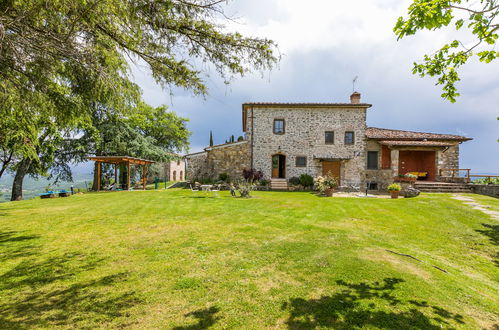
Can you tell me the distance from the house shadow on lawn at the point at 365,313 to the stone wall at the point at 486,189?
47.5 feet

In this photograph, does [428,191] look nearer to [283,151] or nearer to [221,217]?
[283,151]

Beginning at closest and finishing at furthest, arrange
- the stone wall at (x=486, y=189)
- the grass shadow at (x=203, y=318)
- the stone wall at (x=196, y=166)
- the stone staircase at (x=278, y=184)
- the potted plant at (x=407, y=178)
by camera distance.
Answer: the grass shadow at (x=203, y=318), the stone wall at (x=486, y=189), the potted plant at (x=407, y=178), the stone staircase at (x=278, y=184), the stone wall at (x=196, y=166)

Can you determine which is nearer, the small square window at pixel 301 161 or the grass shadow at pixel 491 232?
the grass shadow at pixel 491 232

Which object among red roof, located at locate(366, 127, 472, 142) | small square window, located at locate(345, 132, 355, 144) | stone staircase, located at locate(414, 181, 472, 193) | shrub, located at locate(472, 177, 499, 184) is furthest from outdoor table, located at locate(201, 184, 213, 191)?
shrub, located at locate(472, 177, 499, 184)

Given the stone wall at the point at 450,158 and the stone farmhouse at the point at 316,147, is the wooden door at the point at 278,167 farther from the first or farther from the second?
the stone wall at the point at 450,158

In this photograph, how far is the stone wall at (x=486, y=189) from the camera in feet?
40.3

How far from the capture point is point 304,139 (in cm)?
1919

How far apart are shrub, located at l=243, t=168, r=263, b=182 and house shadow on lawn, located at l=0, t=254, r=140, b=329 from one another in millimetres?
14484

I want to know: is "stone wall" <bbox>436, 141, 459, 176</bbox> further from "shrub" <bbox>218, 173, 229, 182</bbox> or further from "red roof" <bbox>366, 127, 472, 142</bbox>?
"shrub" <bbox>218, 173, 229, 182</bbox>

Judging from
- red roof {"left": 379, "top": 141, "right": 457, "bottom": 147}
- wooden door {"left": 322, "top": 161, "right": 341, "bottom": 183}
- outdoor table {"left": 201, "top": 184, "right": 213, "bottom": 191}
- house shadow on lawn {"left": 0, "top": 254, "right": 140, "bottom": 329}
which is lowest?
house shadow on lawn {"left": 0, "top": 254, "right": 140, "bottom": 329}

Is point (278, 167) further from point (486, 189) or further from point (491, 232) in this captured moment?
point (491, 232)

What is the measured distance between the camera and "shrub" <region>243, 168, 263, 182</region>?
60.1 ft

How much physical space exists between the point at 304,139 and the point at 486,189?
11.7 metres

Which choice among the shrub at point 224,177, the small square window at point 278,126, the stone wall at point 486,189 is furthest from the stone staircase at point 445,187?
the shrub at point 224,177
